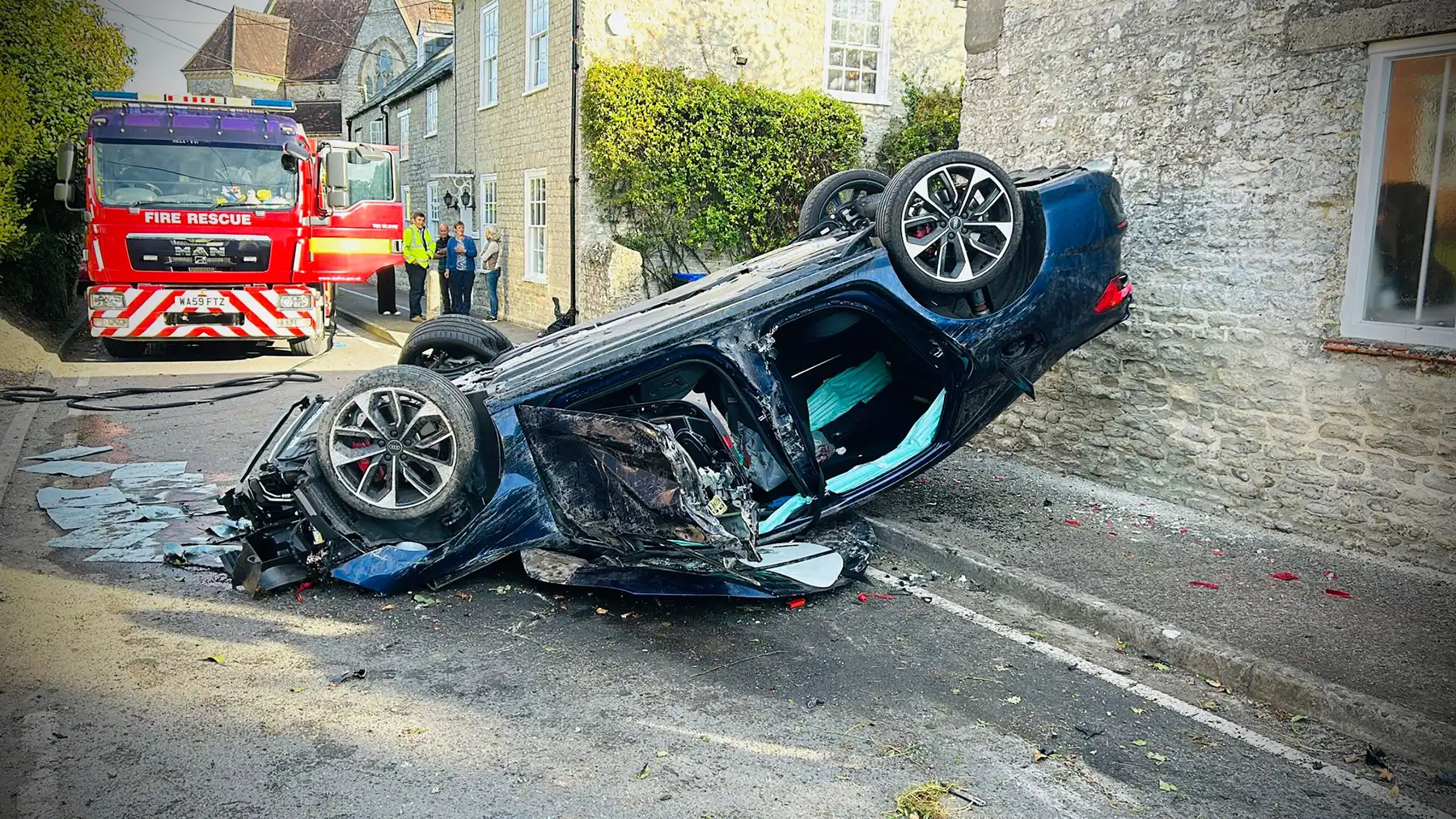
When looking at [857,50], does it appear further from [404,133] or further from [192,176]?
[404,133]

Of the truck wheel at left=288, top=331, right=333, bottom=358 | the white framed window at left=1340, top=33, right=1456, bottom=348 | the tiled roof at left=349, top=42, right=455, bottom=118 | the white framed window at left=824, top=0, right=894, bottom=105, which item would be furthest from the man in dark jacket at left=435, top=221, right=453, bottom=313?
the white framed window at left=1340, top=33, right=1456, bottom=348

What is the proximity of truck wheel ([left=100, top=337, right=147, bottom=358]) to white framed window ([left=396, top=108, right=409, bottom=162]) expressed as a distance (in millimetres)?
14314

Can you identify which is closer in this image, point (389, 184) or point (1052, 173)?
point (1052, 173)

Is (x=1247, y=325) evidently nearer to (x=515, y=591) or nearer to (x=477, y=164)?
(x=515, y=591)

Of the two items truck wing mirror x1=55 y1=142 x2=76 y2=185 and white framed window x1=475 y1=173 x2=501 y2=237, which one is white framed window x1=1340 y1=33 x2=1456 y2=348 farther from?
white framed window x1=475 y1=173 x2=501 y2=237

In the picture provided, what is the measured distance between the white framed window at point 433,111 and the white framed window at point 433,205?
1285mm

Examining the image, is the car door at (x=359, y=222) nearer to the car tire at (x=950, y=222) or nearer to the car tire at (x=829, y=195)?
the car tire at (x=829, y=195)

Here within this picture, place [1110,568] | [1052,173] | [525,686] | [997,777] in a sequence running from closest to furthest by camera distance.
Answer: [997,777] → [525,686] → [1110,568] → [1052,173]

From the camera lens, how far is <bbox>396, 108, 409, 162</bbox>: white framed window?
28781mm

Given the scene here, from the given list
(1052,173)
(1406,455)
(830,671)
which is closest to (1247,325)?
(1406,455)

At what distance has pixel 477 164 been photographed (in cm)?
2205

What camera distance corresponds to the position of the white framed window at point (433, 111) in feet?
83.5

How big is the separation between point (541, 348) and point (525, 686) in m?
2.21

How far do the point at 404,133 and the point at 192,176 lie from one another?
16.6 meters
